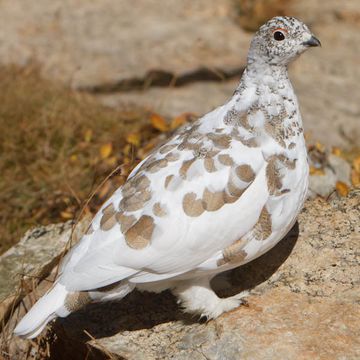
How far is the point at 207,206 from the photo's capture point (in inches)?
116

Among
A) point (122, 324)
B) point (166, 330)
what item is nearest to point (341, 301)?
point (166, 330)

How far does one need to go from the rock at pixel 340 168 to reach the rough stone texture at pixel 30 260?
1909 millimetres

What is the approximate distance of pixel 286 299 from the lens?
10.5ft

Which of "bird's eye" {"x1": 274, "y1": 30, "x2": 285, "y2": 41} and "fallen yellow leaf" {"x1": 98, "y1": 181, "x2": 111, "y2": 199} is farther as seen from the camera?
"fallen yellow leaf" {"x1": 98, "y1": 181, "x2": 111, "y2": 199}

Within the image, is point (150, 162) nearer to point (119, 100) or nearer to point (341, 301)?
point (341, 301)

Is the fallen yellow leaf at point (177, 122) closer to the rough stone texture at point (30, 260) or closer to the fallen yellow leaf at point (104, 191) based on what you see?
the fallen yellow leaf at point (104, 191)

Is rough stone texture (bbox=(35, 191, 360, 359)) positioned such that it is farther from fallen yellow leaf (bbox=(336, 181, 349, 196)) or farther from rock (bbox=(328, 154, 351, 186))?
rock (bbox=(328, 154, 351, 186))

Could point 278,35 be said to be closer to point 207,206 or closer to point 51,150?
point 207,206

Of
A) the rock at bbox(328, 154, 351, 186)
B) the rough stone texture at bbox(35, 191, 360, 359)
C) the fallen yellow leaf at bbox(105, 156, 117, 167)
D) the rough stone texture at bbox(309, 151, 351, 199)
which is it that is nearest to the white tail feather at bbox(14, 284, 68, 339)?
the rough stone texture at bbox(35, 191, 360, 359)

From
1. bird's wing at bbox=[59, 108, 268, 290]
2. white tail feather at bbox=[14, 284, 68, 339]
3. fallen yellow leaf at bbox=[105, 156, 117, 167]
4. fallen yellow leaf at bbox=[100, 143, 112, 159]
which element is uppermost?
bird's wing at bbox=[59, 108, 268, 290]

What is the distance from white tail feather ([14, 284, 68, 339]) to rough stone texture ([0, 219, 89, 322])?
0.62 m

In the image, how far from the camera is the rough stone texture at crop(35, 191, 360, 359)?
2955 mm

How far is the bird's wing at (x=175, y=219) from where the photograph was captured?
2914 millimetres

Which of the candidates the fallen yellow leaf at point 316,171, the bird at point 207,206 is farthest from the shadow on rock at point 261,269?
the fallen yellow leaf at point 316,171
